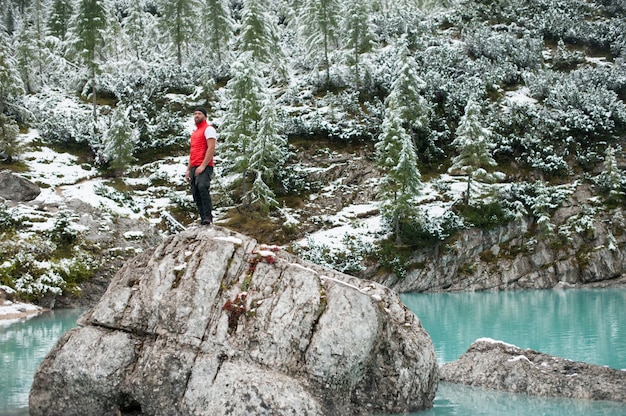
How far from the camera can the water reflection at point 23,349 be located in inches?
500

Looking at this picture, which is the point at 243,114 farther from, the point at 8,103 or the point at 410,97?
the point at 8,103

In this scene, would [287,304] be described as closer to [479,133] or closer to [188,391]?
[188,391]

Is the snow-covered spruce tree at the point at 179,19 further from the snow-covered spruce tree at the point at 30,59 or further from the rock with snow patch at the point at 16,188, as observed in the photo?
the rock with snow patch at the point at 16,188

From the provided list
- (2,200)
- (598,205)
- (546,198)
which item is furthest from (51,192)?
(598,205)

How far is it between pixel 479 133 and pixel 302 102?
67.7 ft

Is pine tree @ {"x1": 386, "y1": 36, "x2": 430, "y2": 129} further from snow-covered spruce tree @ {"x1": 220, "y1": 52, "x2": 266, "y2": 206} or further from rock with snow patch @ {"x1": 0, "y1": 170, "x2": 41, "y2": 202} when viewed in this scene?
rock with snow patch @ {"x1": 0, "y1": 170, "x2": 41, "y2": 202}

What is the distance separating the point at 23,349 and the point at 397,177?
29.2m

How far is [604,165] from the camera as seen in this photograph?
4575 centimetres

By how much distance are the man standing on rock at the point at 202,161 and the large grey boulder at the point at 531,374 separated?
8.17m

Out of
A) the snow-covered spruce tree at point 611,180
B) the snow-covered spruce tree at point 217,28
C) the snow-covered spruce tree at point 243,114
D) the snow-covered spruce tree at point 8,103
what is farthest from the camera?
the snow-covered spruce tree at point 217,28

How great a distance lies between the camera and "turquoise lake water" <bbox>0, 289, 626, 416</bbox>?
12.0m

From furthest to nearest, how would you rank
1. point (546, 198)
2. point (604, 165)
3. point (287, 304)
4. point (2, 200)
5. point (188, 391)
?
point (604, 165) → point (546, 198) → point (2, 200) → point (287, 304) → point (188, 391)

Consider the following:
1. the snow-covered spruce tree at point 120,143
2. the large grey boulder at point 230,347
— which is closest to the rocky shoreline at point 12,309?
the snow-covered spruce tree at point 120,143

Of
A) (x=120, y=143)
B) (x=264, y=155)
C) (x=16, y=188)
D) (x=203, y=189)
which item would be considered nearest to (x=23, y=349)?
(x=203, y=189)
